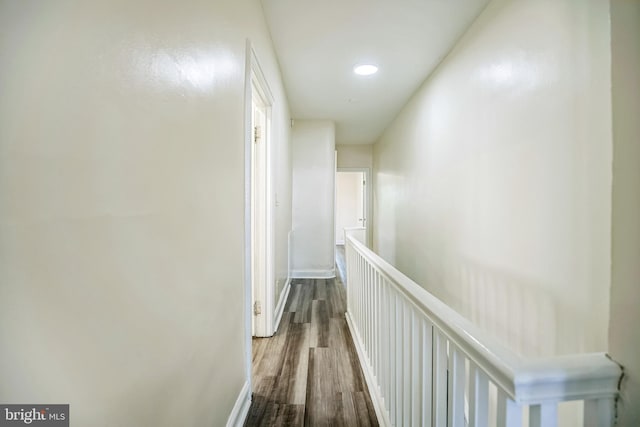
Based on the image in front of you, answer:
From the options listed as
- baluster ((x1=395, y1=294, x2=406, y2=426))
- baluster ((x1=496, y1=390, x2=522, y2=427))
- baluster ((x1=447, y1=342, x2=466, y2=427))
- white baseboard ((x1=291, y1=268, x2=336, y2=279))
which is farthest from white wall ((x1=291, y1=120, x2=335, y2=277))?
baluster ((x1=496, y1=390, x2=522, y2=427))

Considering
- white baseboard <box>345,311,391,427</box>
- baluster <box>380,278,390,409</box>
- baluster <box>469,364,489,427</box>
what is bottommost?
white baseboard <box>345,311,391,427</box>

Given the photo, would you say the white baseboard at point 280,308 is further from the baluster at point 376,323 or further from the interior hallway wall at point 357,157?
the interior hallway wall at point 357,157

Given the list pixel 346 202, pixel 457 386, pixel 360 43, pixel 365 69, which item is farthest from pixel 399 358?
pixel 346 202

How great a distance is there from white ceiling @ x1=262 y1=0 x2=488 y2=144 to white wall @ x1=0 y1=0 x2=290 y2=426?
1.21 metres

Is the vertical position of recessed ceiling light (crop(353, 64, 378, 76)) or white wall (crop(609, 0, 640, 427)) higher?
recessed ceiling light (crop(353, 64, 378, 76))

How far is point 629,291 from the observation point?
1.63ft

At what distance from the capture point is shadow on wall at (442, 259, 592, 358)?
1269 millimetres

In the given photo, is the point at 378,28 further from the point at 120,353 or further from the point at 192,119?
the point at 120,353

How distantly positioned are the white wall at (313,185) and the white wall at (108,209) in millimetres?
3323

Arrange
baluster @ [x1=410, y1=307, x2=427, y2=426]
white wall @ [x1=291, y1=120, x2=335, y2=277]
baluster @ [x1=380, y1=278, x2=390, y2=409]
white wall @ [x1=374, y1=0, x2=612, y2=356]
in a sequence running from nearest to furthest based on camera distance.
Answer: baluster @ [x1=410, y1=307, x2=427, y2=426] → white wall @ [x1=374, y1=0, x2=612, y2=356] → baluster @ [x1=380, y1=278, x2=390, y2=409] → white wall @ [x1=291, y1=120, x2=335, y2=277]

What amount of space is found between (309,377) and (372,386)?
437 mm

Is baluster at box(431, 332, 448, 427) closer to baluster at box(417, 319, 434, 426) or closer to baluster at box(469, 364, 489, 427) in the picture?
baluster at box(417, 319, 434, 426)

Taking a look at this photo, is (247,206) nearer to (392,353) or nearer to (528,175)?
(392,353)

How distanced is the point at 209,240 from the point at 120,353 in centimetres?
54
